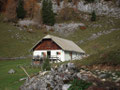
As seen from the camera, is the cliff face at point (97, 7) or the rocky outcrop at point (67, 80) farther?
the cliff face at point (97, 7)

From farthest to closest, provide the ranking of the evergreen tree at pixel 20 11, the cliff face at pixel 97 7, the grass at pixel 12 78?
the cliff face at pixel 97 7, the evergreen tree at pixel 20 11, the grass at pixel 12 78

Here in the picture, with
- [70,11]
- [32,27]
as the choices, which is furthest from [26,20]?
[70,11]

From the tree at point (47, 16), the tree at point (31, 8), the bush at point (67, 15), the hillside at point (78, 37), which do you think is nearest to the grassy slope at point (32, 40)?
the hillside at point (78, 37)

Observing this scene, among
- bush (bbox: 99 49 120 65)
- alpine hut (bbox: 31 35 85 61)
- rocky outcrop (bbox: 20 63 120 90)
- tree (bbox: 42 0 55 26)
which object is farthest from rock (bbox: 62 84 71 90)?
tree (bbox: 42 0 55 26)

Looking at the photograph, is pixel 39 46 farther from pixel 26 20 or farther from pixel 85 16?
pixel 85 16

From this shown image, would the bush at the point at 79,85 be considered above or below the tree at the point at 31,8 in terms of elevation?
below

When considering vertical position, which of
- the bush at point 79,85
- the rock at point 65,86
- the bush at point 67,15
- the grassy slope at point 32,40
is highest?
the bush at point 67,15

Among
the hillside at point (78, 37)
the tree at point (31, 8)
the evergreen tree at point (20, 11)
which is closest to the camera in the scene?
the hillside at point (78, 37)

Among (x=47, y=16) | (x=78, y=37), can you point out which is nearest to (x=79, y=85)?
(x=78, y=37)

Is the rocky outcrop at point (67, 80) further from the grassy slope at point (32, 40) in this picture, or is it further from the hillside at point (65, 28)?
the grassy slope at point (32, 40)

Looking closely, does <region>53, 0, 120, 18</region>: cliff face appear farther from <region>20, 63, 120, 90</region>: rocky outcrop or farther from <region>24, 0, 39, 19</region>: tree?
<region>20, 63, 120, 90</region>: rocky outcrop

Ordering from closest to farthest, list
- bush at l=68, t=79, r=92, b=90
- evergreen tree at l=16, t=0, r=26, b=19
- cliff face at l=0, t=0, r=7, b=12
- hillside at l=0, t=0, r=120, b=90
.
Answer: bush at l=68, t=79, r=92, b=90
hillside at l=0, t=0, r=120, b=90
evergreen tree at l=16, t=0, r=26, b=19
cliff face at l=0, t=0, r=7, b=12

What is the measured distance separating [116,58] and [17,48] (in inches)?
1813

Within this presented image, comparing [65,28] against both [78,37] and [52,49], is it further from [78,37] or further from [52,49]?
[52,49]
